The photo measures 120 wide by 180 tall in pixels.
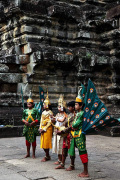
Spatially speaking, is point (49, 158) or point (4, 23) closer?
point (49, 158)

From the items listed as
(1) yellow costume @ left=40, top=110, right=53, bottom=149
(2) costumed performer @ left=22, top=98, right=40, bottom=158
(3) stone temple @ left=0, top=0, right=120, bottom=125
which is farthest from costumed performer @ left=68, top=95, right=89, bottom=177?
(3) stone temple @ left=0, top=0, right=120, bottom=125

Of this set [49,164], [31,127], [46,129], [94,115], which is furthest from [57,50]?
[94,115]

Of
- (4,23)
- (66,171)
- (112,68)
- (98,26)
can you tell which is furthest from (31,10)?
(66,171)

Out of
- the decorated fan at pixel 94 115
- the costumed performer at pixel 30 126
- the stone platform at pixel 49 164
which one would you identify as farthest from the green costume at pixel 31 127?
the decorated fan at pixel 94 115

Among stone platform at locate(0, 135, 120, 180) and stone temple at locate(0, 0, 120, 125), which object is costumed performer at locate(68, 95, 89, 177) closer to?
stone platform at locate(0, 135, 120, 180)

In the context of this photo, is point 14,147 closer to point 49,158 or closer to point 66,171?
point 49,158

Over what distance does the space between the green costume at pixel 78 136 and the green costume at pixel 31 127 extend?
1662 millimetres

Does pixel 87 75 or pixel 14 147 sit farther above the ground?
pixel 87 75

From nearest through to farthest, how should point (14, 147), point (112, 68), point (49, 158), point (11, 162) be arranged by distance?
point (11, 162), point (49, 158), point (14, 147), point (112, 68)

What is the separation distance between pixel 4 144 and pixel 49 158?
7.32ft

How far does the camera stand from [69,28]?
12688 millimetres

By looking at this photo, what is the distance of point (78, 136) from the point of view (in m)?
5.62

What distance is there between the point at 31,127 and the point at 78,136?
1.91m

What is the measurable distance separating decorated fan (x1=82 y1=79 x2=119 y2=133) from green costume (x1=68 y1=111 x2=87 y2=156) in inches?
3.9
